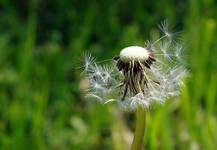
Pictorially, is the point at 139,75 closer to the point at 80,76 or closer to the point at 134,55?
the point at 134,55

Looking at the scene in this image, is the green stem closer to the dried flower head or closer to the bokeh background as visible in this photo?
the dried flower head

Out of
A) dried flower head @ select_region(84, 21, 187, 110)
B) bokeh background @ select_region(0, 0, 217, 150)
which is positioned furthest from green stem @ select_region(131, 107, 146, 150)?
bokeh background @ select_region(0, 0, 217, 150)

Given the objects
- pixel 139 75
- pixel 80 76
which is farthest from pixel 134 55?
pixel 80 76

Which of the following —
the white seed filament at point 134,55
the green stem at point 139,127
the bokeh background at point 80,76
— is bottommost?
the green stem at point 139,127

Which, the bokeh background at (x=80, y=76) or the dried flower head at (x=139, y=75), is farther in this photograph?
the bokeh background at (x=80, y=76)

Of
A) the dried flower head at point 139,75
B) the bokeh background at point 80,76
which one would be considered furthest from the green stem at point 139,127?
the bokeh background at point 80,76

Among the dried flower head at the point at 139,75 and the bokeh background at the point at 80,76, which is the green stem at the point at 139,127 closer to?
the dried flower head at the point at 139,75
